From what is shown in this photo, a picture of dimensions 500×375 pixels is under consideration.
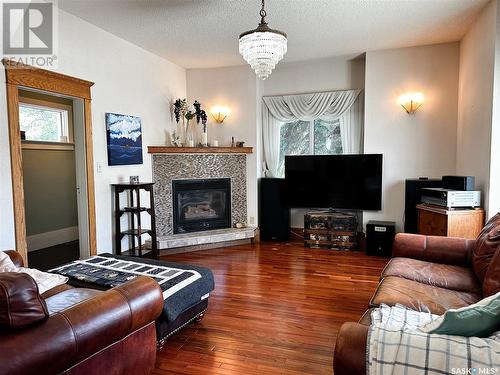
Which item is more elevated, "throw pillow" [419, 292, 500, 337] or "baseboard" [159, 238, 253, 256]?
"throw pillow" [419, 292, 500, 337]

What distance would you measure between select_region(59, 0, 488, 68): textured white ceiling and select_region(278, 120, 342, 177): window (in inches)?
48.0

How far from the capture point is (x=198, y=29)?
13.1ft

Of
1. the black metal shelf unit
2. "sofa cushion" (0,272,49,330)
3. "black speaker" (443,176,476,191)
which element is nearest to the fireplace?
the black metal shelf unit

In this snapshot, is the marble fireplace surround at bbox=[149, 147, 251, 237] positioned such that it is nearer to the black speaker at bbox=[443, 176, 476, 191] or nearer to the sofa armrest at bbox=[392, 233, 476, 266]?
the black speaker at bbox=[443, 176, 476, 191]

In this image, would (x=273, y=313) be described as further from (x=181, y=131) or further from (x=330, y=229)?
(x=181, y=131)

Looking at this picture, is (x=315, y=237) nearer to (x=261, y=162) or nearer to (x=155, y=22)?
(x=261, y=162)

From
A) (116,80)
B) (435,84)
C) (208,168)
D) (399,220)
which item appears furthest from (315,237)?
(116,80)

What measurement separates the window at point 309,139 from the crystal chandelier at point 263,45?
2.82 metres

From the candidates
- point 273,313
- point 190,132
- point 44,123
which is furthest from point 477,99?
point 44,123

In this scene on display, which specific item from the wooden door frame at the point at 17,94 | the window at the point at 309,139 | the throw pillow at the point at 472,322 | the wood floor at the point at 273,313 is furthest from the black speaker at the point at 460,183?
the wooden door frame at the point at 17,94

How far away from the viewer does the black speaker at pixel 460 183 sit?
349 cm

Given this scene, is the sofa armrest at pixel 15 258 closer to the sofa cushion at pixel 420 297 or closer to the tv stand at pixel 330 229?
the sofa cushion at pixel 420 297

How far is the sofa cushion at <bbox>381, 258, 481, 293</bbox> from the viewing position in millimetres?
2223

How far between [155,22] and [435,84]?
376 centimetres
